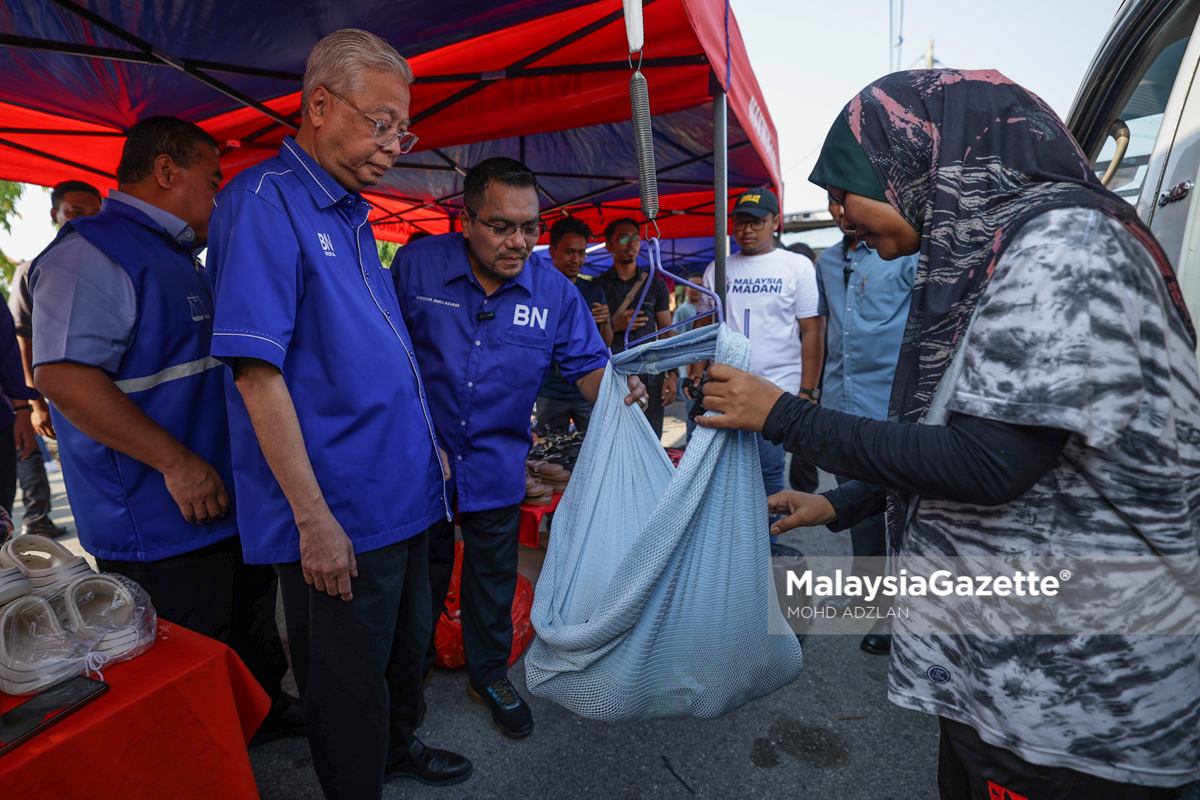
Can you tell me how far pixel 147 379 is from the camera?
60.9 inches

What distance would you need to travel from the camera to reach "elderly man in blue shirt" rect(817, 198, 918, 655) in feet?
9.27

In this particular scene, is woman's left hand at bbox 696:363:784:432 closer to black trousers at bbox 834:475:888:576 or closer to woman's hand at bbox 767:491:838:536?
woman's hand at bbox 767:491:838:536

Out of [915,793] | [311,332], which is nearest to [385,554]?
[311,332]

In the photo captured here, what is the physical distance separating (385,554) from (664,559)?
2.21 feet

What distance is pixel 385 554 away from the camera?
1378mm

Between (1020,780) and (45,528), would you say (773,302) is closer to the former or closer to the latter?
(1020,780)

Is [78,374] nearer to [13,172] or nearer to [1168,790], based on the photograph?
[1168,790]

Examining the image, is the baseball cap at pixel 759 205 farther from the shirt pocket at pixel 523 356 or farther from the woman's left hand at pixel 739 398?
the woman's left hand at pixel 739 398

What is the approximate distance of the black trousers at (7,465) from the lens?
2851mm

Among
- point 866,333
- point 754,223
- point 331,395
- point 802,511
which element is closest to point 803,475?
point 866,333

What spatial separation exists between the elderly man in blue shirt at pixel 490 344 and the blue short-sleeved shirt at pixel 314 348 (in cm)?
52

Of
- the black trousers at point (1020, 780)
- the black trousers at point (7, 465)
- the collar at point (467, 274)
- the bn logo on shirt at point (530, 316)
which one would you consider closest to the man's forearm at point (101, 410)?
the collar at point (467, 274)

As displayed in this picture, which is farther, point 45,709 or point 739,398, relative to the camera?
point 739,398

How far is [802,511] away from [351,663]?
43.8 inches
